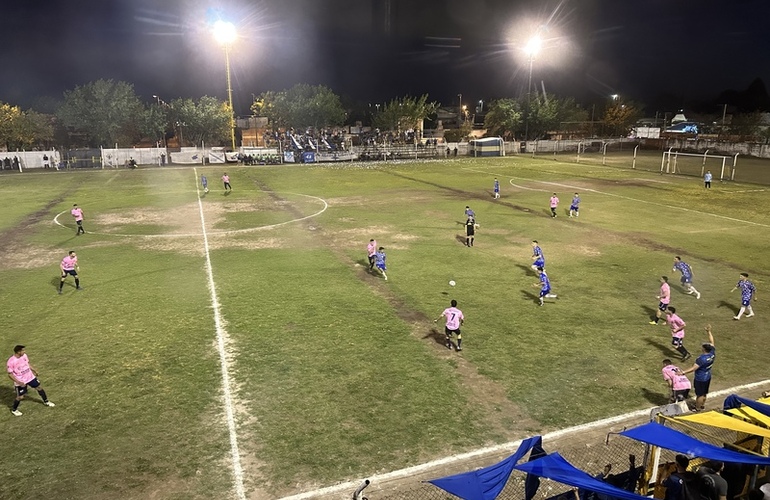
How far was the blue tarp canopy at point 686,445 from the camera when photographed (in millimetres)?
6707

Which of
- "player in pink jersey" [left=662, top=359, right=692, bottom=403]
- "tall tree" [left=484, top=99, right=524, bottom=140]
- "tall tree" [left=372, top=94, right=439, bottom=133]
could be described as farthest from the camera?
"tall tree" [left=372, top=94, right=439, bottom=133]

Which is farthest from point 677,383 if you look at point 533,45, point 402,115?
point 402,115

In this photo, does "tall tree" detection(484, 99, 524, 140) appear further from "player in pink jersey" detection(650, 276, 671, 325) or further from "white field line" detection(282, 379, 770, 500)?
"white field line" detection(282, 379, 770, 500)

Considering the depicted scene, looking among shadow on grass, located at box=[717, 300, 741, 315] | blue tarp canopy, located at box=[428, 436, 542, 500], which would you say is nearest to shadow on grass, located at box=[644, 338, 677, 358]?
shadow on grass, located at box=[717, 300, 741, 315]

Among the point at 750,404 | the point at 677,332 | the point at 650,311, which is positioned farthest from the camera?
the point at 650,311

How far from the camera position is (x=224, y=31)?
227ft

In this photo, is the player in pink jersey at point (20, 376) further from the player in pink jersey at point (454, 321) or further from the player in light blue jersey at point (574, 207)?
the player in light blue jersey at point (574, 207)

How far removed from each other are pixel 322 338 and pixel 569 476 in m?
10.00

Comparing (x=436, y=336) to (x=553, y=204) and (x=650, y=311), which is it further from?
(x=553, y=204)

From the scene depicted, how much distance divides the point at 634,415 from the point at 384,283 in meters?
11.2

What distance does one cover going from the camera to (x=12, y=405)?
11.9 m

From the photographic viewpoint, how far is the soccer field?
10289 mm

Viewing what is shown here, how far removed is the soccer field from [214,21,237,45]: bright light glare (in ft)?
143

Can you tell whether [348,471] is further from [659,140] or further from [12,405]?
[659,140]
